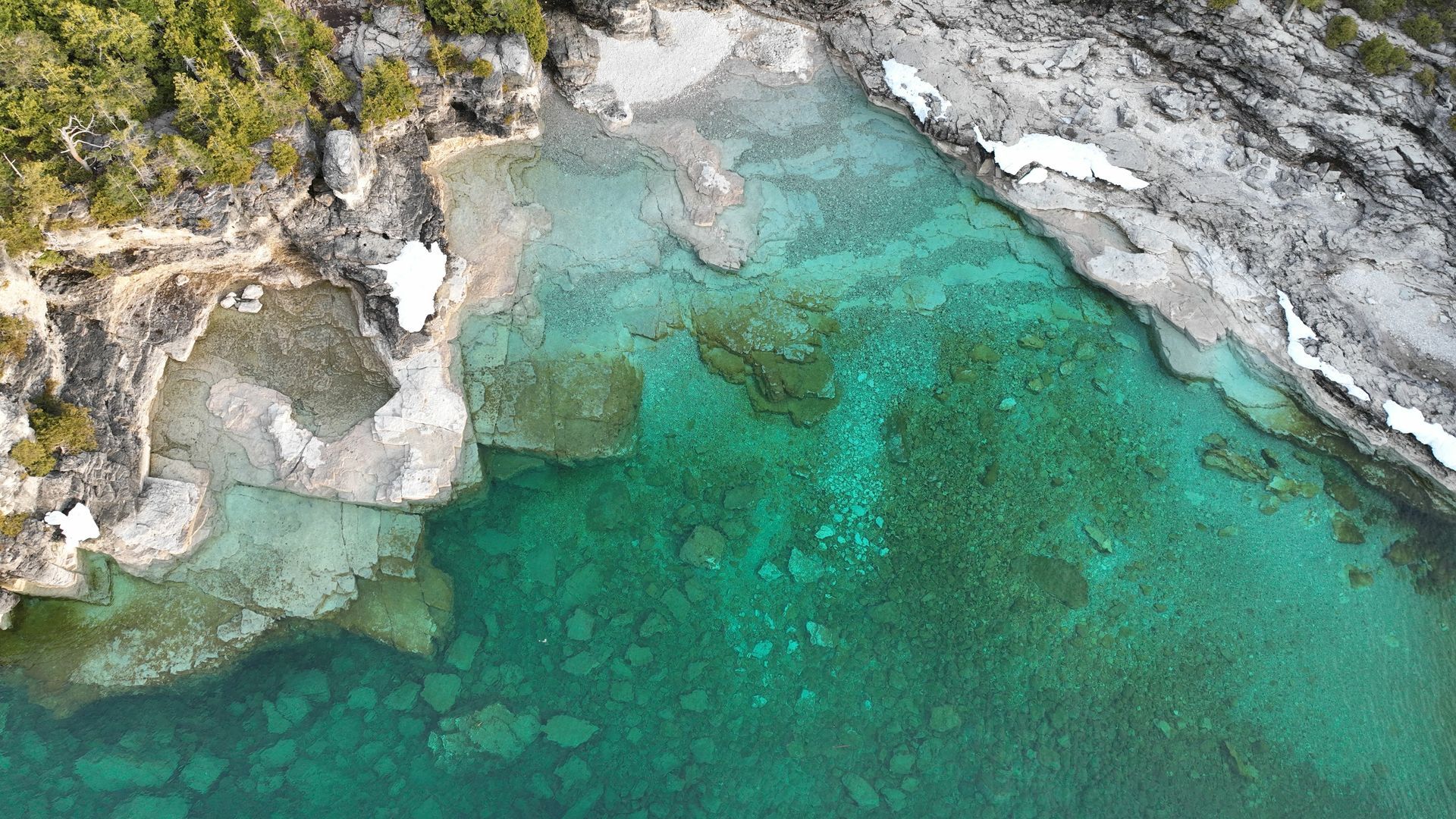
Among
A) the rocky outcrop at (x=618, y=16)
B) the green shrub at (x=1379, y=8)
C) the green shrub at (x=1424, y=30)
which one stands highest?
the green shrub at (x=1379, y=8)

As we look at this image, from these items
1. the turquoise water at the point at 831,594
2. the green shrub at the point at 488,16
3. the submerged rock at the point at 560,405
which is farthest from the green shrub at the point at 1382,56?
the submerged rock at the point at 560,405

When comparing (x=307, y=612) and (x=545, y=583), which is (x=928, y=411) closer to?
(x=545, y=583)

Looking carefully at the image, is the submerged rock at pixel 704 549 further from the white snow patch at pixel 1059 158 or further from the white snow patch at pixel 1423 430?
the white snow patch at pixel 1423 430

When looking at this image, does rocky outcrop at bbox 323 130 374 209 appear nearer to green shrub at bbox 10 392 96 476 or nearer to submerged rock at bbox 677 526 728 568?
green shrub at bbox 10 392 96 476

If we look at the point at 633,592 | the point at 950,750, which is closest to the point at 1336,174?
the point at 950,750

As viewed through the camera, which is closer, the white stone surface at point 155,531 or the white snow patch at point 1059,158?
the white stone surface at point 155,531

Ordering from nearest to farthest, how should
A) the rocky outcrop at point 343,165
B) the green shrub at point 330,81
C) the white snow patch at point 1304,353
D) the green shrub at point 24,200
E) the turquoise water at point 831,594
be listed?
the green shrub at point 24,200 < the turquoise water at point 831,594 < the rocky outcrop at point 343,165 < the green shrub at point 330,81 < the white snow patch at point 1304,353

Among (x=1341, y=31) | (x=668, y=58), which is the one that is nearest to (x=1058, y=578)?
(x=1341, y=31)

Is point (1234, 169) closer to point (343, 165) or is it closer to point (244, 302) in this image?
point (343, 165)
